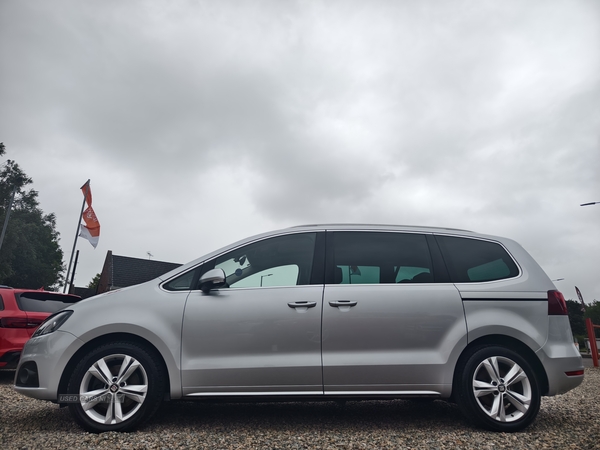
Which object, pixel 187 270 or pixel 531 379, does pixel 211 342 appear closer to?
pixel 187 270

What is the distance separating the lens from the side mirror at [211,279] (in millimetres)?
3742

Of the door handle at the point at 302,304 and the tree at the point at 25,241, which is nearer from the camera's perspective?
the door handle at the point at 302,304

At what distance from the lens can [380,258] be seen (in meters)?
4.09

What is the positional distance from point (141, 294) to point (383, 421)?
8.07 ft

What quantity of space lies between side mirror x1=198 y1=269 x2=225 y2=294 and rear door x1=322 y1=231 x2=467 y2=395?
91cm

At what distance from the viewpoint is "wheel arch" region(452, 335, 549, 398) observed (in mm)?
3730

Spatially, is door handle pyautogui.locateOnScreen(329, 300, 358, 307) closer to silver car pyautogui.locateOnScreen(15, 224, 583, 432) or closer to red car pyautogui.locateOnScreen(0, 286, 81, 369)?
silver car pyautogui.locateOnScreen(15, 224, 583, 432)

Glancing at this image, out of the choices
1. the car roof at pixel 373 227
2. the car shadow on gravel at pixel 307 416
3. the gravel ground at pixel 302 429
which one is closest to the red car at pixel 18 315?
the gravel ground at pixel 302 429

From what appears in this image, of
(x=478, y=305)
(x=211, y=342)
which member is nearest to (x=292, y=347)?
(x=211, y=342)

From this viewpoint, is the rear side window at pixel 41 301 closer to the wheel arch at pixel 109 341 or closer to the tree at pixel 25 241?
the wheel arch at pixel 109 341

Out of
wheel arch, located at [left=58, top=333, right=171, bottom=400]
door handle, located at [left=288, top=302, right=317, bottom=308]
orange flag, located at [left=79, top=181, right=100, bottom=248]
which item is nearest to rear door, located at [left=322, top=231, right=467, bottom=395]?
door handle, located at [left=288, top=302, right=317, bottom=308]

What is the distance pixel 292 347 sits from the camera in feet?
12.1

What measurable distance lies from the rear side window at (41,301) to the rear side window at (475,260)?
5656mm

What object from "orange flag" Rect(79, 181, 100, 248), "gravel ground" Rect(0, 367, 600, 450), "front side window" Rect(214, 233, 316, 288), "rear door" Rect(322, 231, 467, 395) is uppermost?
"orange flag" Rect(79, 181, 100, 248)
